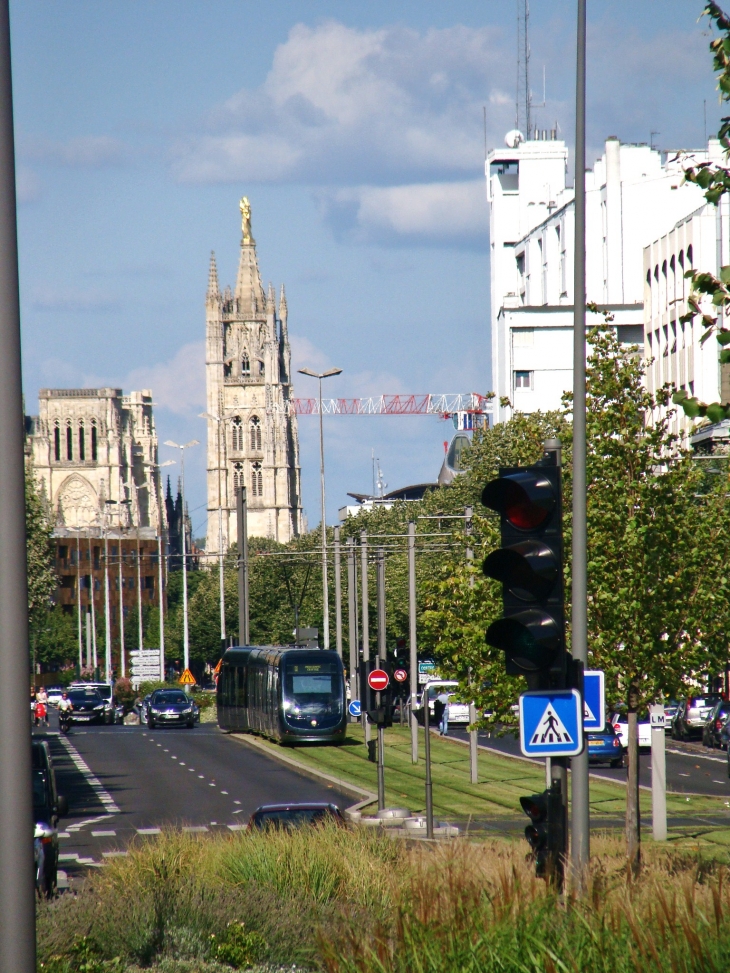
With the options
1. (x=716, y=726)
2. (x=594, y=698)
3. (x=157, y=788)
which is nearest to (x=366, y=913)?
(x=594, y=698)

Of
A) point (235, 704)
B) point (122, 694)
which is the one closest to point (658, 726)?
point (235, 704)

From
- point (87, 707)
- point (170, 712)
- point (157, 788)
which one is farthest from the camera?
point (87, 707)

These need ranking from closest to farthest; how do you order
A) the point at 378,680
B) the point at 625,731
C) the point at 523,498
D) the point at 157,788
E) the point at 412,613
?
the point at 523,498
the point at 378,680
the point at 157,788
the point at 412,613
the point at 625,731

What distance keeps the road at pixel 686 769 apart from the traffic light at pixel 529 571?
70.7ft

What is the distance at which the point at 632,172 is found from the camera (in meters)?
93.3

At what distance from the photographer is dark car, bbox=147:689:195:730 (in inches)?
2388

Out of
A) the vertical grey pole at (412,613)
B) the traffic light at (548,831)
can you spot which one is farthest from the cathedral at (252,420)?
the traffic light at (548,831)

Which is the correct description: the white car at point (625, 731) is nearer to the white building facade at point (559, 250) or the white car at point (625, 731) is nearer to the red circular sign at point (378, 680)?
the red circular sign at point (378, 680)

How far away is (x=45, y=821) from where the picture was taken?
20438mm

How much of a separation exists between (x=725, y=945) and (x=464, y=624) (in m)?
16.2

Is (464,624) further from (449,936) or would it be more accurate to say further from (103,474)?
(103,474)

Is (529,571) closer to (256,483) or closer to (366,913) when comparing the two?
(366,913)

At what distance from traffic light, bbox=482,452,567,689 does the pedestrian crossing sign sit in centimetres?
41

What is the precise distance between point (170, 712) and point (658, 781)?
3880cm
